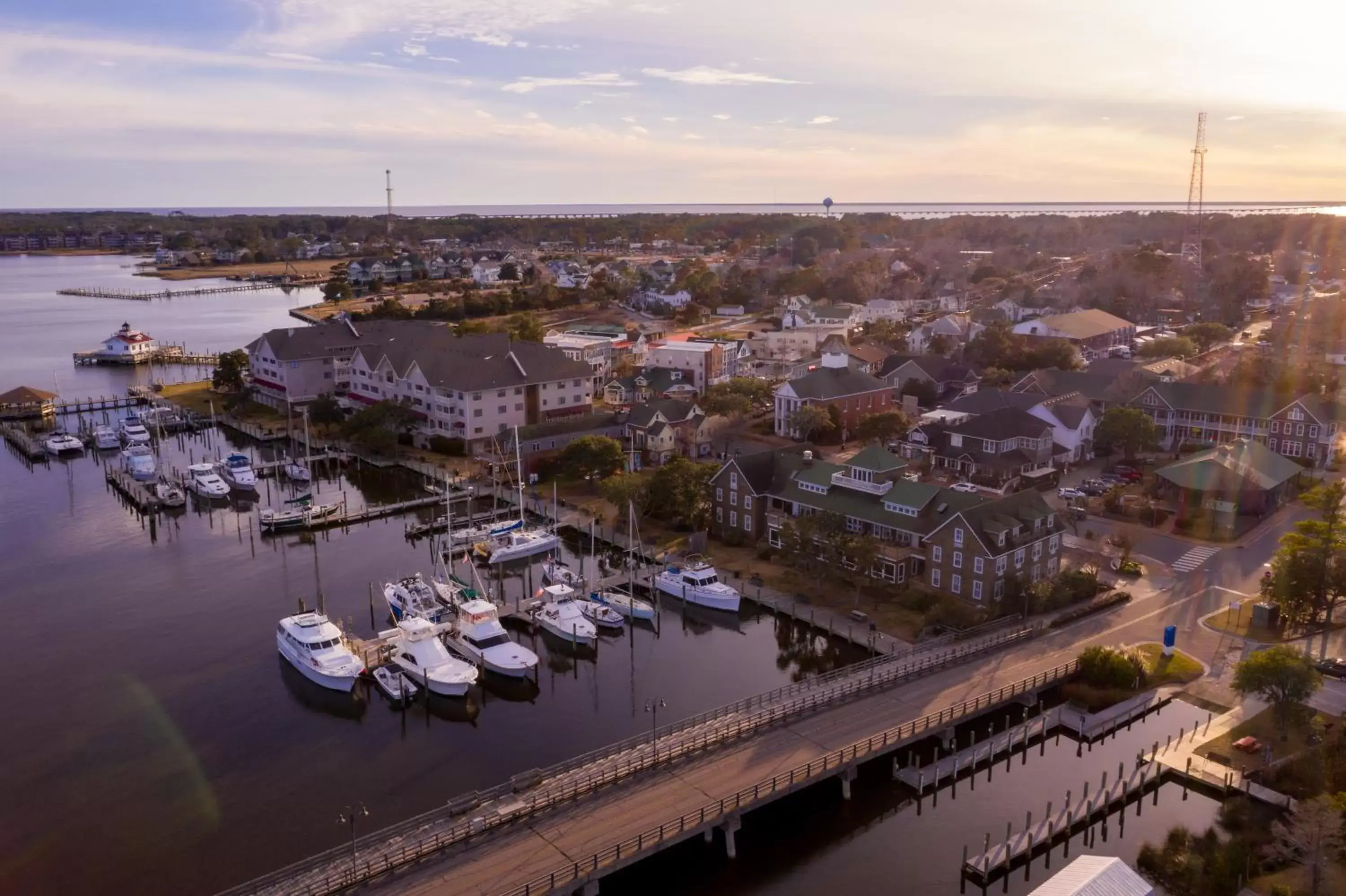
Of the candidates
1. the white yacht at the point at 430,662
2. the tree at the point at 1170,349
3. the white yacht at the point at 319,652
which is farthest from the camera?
the tree at the point at 1170,349

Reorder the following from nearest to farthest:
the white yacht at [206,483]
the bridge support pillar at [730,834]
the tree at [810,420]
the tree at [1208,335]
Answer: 1. the bridge support pillar at [730,834]
2. the white yacht at [206,483]
3. the tree at [810,420]
4. the tree at [1208,335]

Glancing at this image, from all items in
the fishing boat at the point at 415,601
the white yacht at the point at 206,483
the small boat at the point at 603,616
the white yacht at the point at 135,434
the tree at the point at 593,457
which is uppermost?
the tree at the point at 593,457

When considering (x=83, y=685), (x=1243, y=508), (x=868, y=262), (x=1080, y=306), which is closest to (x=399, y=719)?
(x=83, y=685)

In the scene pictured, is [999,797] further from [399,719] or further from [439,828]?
[399,719]

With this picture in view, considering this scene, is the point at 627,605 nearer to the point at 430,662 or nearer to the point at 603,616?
the point at 603,616

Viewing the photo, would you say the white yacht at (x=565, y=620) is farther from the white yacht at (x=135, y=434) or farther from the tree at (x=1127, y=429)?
the white yacht at (x=135, y=434)

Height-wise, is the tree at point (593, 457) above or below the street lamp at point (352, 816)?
above

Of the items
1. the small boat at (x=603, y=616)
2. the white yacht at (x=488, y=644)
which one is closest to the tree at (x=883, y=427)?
the small boat at (x=603, y=616)
